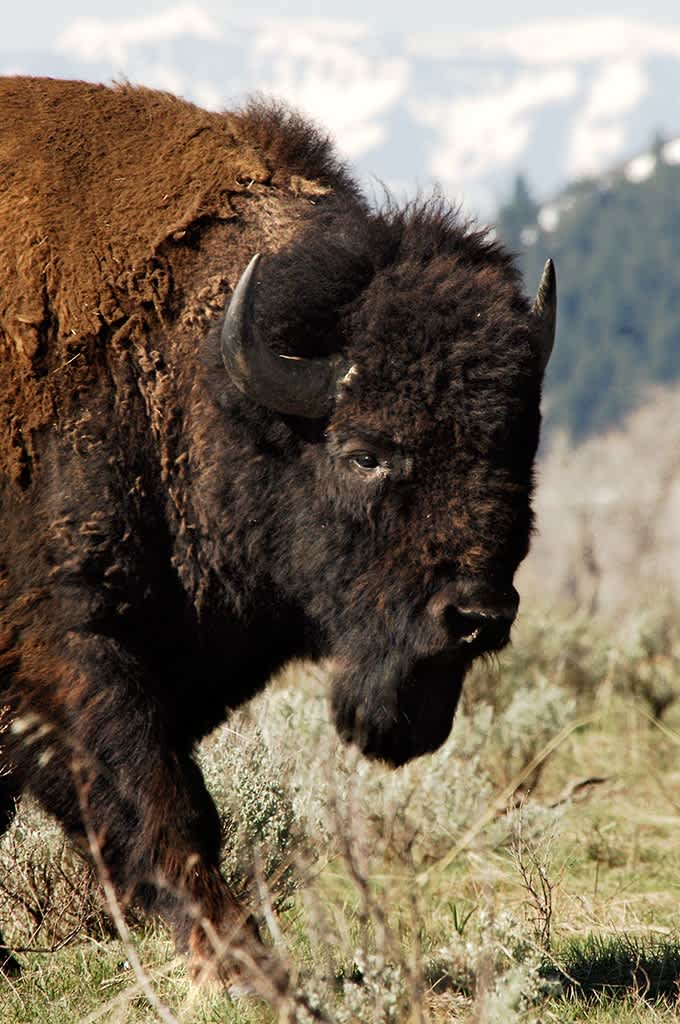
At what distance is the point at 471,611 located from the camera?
3975mm

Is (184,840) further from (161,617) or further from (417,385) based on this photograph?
(417,385)

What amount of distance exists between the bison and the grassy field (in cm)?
42

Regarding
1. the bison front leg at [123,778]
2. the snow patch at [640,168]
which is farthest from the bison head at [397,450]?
the snow patch at [640,168]

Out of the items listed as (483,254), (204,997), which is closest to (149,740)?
(204,997)

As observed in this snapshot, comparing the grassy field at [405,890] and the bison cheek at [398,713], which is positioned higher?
the bison cheek at [398,713]

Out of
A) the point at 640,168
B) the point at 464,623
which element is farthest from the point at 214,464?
the point at 640,168

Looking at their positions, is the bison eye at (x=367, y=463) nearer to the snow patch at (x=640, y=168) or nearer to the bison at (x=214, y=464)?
the bison at (x=214, y=464)

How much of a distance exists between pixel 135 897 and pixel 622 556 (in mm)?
21247

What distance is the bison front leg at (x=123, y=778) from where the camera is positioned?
151 inches

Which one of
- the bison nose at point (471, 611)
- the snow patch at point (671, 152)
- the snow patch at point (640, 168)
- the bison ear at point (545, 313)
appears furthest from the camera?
the snow patch at point (640, 168)

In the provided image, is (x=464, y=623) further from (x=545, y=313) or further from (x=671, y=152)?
(x=671, y=152)

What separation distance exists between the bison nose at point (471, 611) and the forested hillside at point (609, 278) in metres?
59.8

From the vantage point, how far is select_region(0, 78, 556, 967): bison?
157 inches

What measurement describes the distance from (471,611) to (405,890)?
0.80 metres
